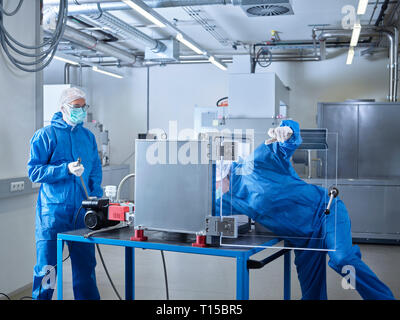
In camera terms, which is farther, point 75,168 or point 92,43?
point 92,43

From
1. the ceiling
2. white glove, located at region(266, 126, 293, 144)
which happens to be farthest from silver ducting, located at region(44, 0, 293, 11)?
white glove, located at region(266, 126, 293, 144)

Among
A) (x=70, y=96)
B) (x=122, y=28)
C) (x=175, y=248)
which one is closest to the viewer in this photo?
(x=175, y=248)

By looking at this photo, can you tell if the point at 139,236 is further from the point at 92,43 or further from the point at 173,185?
the point at 92,43

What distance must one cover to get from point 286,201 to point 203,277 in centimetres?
187

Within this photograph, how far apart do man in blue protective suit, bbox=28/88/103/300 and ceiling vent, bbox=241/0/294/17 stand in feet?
5.43

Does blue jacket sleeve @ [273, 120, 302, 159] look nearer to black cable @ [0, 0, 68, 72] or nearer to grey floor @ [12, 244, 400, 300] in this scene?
grey floor @ [12, 244, 400, 300]

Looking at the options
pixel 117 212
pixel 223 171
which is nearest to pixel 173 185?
pixel 223 171

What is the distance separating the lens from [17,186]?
2.86m

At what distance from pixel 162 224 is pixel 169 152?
11.5 inches

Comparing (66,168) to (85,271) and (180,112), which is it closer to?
(85,271)

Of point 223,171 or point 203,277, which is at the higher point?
point 223,171

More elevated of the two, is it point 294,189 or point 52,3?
point 52,3

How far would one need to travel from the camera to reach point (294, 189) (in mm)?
1877
